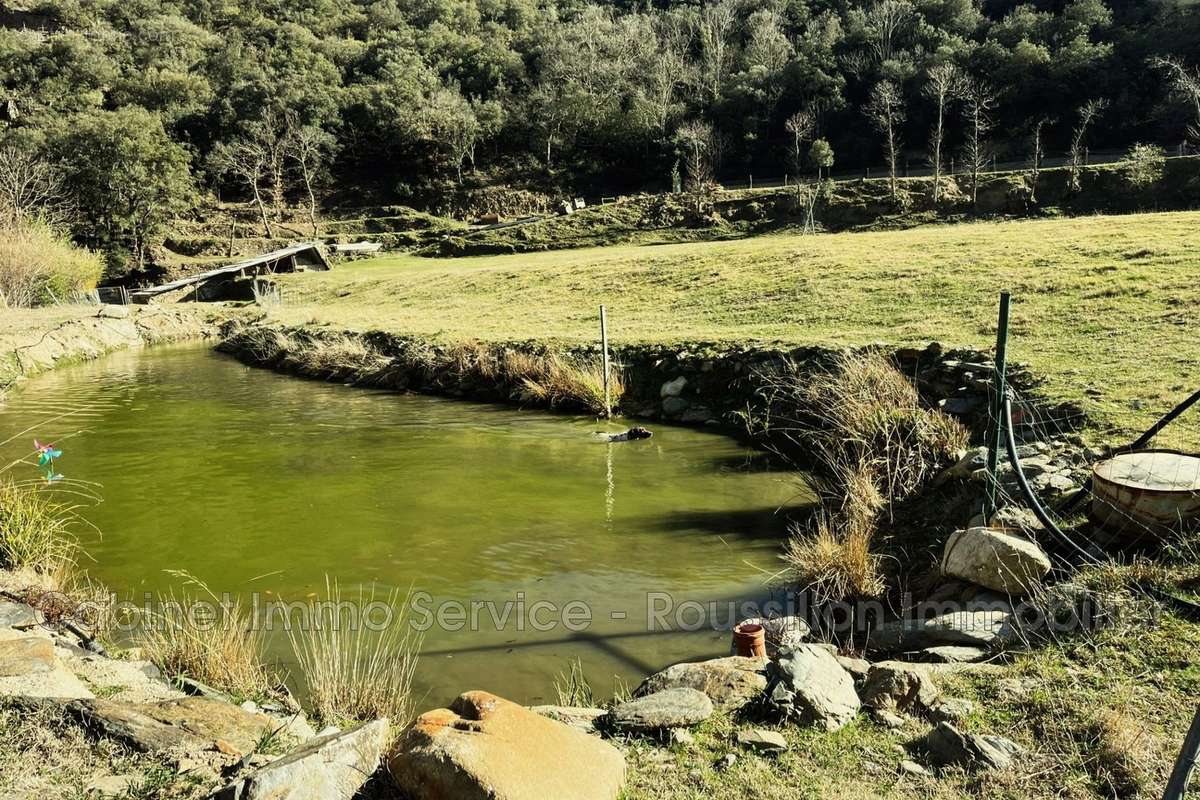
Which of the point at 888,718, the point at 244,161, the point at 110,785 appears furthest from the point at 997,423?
the point at 244,161

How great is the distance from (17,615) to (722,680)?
17.1 ft

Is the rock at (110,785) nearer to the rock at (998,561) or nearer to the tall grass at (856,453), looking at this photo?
the tall grass at (856,453)

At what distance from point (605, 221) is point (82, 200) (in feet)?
122

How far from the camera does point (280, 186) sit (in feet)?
241

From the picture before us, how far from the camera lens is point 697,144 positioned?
70.9m

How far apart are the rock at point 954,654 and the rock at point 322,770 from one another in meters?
3.49

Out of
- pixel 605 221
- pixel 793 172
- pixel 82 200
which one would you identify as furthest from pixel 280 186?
pixel 793 172

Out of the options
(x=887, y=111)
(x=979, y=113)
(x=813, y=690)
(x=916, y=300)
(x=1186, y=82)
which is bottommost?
(x=813, y=690)

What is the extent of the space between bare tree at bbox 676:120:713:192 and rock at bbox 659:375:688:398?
56.1 metres

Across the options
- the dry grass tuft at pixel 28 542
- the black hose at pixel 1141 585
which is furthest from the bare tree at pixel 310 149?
the black hose at pixel 1141 585

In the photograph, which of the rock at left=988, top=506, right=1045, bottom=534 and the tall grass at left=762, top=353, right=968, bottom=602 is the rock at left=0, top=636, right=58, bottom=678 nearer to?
the tall grass at left=762, top=353, right=968, bottom=602

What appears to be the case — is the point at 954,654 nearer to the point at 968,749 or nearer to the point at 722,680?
the point at 968,749

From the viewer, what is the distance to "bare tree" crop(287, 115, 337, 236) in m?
74.5

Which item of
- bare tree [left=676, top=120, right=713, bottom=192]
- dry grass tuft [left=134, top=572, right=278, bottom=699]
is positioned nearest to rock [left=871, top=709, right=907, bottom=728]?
dry grass tuft [left=134, top=572, right=278, bottom=699]
